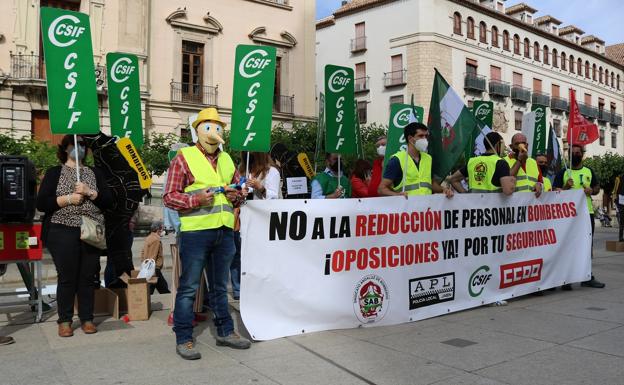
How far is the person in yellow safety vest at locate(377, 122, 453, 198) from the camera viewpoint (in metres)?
6.11

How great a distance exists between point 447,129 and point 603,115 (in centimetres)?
5645

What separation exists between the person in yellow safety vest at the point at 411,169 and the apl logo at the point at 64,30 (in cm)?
329

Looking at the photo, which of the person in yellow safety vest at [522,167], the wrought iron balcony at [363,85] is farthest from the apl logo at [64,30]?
the wrought iron balcony at [363,85]

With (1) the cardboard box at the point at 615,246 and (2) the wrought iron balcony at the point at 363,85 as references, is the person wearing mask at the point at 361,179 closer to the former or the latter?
(1) the cardboard box at the point at 615,246

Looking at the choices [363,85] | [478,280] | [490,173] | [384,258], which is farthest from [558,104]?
[384,258]

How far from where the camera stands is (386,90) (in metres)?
40.8

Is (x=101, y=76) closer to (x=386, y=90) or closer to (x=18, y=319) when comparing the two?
(x=18, y=319)

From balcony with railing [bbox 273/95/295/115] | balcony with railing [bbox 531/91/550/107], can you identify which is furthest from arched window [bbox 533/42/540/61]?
balcony with railing [bbox 273/95/295/115]

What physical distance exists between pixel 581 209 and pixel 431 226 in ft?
9.83

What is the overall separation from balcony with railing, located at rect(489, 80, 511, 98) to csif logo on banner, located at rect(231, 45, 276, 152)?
1581 inches

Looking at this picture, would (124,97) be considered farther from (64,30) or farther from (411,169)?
(411,169)

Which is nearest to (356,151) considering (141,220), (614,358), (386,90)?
(614,358)

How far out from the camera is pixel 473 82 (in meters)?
40.9

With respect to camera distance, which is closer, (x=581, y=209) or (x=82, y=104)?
(x=82, y=104)
